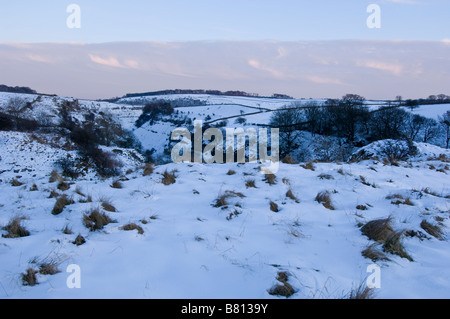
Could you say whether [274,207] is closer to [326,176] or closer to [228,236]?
[228,236]

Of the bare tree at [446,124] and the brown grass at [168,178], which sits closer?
the brown grass at [168,178]

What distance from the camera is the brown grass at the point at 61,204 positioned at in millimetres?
4617

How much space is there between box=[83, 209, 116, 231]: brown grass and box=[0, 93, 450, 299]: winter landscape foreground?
0.06ft

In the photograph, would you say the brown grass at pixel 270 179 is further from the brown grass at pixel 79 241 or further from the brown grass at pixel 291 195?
the brown grass at pixel 79 241

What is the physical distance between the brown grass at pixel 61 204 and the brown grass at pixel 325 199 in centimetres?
490

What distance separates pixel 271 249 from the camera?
3.49 m

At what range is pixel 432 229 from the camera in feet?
13.5

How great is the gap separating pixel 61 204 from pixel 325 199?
5.10 meters

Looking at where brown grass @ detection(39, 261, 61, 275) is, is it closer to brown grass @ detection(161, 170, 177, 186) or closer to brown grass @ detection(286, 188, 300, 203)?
brown grass @ detection(161, 170, 177, 186)

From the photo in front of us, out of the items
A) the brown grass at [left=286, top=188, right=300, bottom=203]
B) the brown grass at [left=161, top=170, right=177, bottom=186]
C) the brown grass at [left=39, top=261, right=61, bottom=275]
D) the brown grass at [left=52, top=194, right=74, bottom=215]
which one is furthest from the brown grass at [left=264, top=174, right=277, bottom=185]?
the brown grass at [left=39, top=261, right=61, bottom=275]

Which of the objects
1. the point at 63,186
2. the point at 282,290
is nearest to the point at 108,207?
the point at 63,186

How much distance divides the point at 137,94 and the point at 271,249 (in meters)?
200

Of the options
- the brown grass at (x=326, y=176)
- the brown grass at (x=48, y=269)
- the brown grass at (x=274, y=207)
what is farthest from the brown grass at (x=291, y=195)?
the brown grass at (x=48, y=269)
